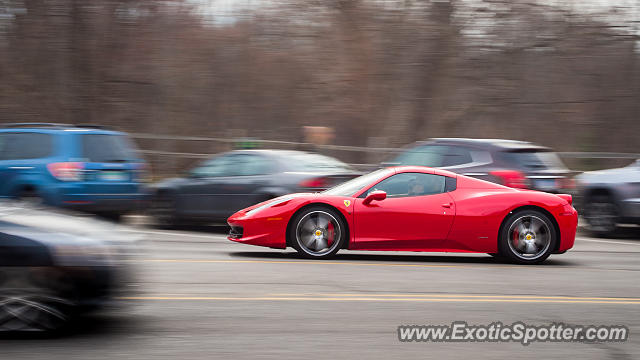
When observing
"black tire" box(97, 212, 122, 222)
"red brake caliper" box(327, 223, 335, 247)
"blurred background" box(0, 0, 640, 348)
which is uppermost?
"blurred background" box(0, 0, 640, 348)

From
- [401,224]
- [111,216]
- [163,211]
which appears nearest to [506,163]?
[401,224]

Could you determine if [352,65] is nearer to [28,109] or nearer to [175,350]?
[28,109]

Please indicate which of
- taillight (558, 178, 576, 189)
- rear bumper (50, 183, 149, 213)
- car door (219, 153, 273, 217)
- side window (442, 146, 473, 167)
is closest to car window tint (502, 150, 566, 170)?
taillight (558, 178, 576, 189)

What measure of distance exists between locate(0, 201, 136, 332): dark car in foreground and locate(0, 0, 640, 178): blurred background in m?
18.3

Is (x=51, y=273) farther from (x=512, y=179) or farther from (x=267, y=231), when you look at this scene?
(x=512, y=179)

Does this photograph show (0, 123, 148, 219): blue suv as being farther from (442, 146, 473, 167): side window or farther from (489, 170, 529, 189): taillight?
(489, 170, 529, 189): taillight

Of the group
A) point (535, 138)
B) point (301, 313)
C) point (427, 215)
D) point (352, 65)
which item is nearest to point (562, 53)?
point (535, 138)

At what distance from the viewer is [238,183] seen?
13.1 m

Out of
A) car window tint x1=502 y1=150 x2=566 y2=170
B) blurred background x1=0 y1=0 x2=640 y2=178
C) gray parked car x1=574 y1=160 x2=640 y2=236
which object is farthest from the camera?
blurred background x1=0 y1=0 x2=640 y2=178

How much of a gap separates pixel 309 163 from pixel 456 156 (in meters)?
2.37

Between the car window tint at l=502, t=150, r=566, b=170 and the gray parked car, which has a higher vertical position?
the car window tint at l=502, t=150, r=566, b=170

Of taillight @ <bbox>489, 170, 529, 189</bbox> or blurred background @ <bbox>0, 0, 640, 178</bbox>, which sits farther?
blurred background @ <bbox>0, 0, 640, 178</bbox>

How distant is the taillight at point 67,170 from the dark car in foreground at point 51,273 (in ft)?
22.3

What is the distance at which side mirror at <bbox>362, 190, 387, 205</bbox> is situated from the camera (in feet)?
31.5
